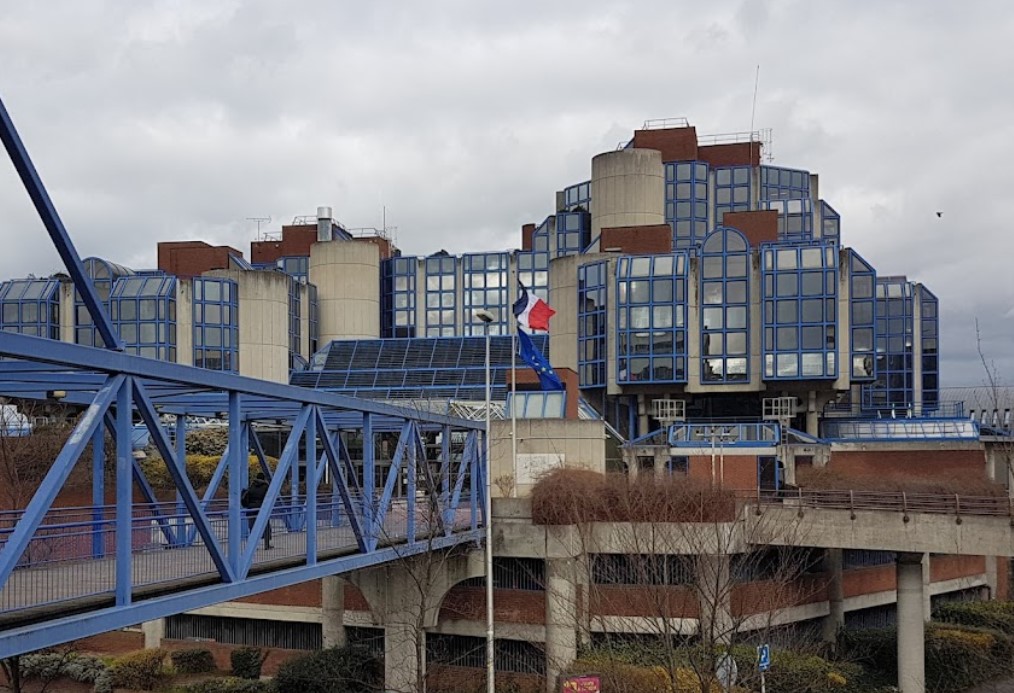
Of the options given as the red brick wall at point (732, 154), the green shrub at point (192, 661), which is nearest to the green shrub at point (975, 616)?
the green shrub at point (192, 661)

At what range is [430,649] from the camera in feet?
103

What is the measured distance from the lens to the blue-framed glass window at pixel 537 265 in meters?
79.1

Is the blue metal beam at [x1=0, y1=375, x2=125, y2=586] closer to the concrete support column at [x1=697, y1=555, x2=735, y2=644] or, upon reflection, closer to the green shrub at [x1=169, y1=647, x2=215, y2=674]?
the concrete support column at [x1=697, y1=555, x2=735, y2=644]

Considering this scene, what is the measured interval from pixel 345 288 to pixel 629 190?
867 inches

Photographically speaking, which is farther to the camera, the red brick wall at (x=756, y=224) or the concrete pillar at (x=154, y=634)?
the red brick wall at (x=756, y=224)

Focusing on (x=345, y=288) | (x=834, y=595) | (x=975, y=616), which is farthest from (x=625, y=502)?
(x=345, y=288)

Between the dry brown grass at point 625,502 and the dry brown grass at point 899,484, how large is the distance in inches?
339

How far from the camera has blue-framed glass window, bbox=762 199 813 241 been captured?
3216 inches

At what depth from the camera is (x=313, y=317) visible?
75.0 meters

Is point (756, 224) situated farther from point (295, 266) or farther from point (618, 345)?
point (295, 266)

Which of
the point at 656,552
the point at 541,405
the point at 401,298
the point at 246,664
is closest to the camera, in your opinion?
the point at 656,552

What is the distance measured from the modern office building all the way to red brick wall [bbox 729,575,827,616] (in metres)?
0.61

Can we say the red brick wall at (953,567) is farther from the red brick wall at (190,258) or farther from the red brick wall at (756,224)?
the red brick wall at (190,258)

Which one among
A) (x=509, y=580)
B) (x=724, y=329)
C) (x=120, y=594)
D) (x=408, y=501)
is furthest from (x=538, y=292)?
(x=120, y=594)
